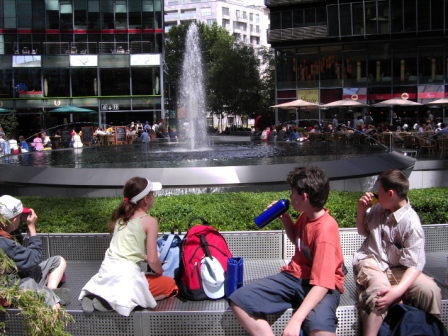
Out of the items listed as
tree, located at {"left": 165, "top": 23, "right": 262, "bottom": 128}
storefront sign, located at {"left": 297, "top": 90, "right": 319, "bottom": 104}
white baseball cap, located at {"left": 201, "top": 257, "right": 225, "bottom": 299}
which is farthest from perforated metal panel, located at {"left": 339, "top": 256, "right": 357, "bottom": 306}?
tree, located at {"left": 165, "top": 23, "right": 262, "bottom": 128}

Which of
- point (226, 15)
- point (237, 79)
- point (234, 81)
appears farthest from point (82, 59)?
point (226, 15)

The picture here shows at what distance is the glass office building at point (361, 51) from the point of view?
4231cm

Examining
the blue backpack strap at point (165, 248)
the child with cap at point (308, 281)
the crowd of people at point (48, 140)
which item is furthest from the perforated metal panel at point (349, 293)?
the crowd of people at point (48, 140)

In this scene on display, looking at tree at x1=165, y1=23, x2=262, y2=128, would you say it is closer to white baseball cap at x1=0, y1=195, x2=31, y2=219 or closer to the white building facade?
white baseball cap at x1=0, y1=195, x2=31, y2=219

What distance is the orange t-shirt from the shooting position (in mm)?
3977

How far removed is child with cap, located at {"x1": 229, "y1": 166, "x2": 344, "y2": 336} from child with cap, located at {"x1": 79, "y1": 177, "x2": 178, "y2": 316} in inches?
30.8

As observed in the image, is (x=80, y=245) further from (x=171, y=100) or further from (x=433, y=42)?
(x=171, y=100)

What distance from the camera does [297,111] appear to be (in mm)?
44219

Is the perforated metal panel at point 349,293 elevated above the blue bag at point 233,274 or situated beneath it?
situated beneath

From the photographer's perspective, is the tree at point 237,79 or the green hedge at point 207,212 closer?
the green hedge at point 207,212

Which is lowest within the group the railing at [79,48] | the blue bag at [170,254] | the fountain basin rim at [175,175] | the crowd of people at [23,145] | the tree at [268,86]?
the blue bag at [170,254]

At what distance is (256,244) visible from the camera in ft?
20.0

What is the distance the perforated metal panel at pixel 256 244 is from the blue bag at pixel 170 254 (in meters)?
1.17

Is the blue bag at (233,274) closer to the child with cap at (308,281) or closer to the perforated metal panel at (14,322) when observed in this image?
the child with cap at (308,281)
